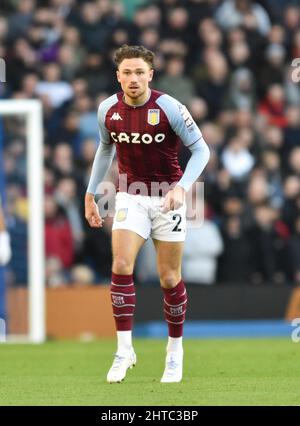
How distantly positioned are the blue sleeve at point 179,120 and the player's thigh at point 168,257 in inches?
28.1

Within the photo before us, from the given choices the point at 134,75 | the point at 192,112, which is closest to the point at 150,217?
the point at 134,75

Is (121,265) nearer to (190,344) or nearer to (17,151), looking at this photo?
(190,344)

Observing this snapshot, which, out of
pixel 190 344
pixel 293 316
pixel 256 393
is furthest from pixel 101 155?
pixel 293 316

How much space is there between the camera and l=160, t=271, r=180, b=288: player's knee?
8.98 meters

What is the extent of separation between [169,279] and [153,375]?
1.03 meters

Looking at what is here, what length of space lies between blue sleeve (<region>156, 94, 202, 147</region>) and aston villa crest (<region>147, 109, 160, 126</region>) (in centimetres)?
5

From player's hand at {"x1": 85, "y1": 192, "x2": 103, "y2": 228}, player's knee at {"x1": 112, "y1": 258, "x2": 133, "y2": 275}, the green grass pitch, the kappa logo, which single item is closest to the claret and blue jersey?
the kappa logo

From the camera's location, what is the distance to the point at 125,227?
A: 8844mm

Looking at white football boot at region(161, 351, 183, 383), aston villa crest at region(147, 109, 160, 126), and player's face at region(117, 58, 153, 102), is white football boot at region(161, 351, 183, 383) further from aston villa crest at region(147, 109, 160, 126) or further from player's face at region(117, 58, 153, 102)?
player's face at region(117, 58, 153, 102)

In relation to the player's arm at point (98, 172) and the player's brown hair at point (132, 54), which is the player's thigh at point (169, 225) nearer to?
the player's arm at point (98, 172)

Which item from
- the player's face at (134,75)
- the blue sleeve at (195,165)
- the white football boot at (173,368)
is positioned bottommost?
the white football boot at (173,368)

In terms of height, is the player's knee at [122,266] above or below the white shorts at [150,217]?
below

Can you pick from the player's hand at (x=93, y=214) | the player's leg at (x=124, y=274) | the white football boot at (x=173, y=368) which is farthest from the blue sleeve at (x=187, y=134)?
the white football boot at (x=173, y=368)

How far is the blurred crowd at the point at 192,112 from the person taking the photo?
1566 cm
